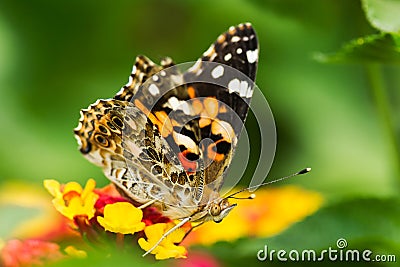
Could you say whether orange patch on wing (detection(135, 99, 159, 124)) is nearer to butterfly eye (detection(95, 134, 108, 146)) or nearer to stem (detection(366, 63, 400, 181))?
butterfly eye (detection(95, 134, 108, 146))

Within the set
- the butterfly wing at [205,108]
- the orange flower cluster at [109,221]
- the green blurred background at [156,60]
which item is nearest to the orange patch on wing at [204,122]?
the butterfly wing at [205,108]

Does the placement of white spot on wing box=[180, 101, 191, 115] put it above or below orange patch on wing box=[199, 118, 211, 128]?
above

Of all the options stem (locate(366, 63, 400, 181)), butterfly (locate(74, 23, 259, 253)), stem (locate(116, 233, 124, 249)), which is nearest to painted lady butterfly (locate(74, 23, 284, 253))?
butterfly (locate(74, 23, 259, 253))

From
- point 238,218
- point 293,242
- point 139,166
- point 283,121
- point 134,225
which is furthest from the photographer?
point 283,121

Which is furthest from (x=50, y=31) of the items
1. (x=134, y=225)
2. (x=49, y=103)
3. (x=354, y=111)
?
(x=134, y=225)

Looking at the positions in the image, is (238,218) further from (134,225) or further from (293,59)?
(293,59)
